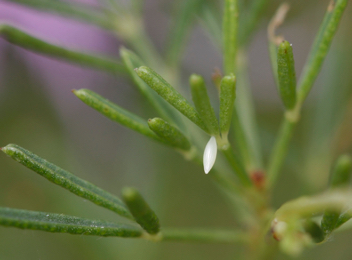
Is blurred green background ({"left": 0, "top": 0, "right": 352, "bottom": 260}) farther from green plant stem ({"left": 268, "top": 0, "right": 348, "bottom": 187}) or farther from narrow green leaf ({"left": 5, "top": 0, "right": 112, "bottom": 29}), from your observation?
green plant stem ({"left": 268, "top": 0, "right": 348, "bottom": 187})

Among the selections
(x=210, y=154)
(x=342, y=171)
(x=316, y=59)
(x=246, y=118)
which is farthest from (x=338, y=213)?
(x=246, y=118)

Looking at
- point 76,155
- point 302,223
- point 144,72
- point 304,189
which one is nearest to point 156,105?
point 144,72

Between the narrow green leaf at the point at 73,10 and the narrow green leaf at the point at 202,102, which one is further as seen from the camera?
the narrow green leaf at the point at 73,10

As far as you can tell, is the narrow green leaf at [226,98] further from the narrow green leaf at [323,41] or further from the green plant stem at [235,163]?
the narrow green leaf at [323,41]

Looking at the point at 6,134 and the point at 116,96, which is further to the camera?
the point at 116,96

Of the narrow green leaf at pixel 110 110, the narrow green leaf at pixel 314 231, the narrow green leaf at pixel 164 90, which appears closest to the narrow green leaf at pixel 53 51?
the narrow green leaf at pixel 110 110

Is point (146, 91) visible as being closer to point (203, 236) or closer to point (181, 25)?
point (203, 236)

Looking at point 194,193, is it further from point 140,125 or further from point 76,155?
point 140,125
